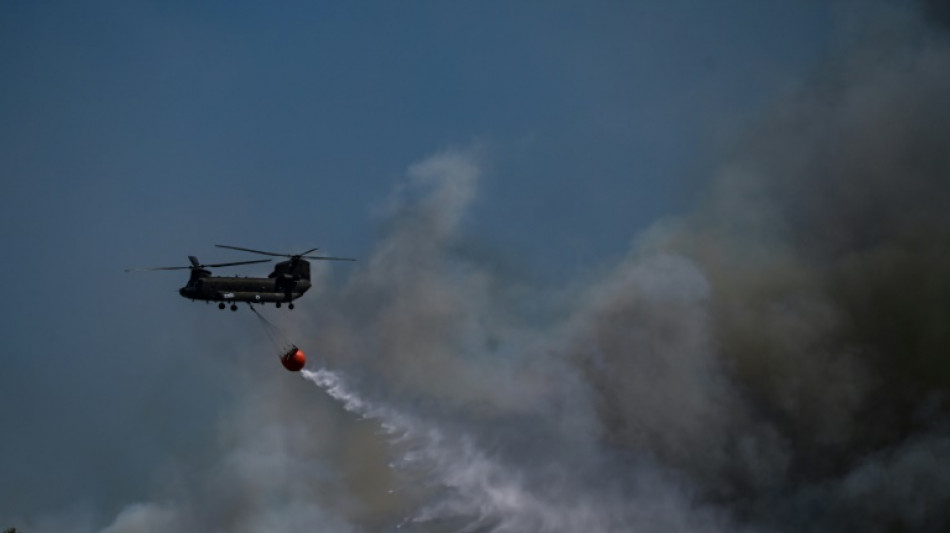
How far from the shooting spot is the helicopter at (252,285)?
12500cm

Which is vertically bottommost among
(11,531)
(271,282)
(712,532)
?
(712,532)

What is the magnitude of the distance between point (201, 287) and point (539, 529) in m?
29.5

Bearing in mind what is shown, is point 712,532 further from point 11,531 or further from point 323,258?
point 11,531

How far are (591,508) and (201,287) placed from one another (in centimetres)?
3199

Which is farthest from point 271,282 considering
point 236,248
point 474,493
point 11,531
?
point 11,531

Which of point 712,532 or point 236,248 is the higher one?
point 236,248

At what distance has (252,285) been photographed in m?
127

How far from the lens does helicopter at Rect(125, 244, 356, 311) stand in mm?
125000

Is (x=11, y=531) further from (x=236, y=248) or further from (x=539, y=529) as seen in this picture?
(x=539, y=529)

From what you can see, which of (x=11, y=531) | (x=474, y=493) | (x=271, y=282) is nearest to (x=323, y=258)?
(x=271, y=282)

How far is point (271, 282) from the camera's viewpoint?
128 meters

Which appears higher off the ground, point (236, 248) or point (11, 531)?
point (236, 248)

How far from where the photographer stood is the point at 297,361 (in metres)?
123

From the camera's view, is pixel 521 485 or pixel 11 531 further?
pixel 11 531
